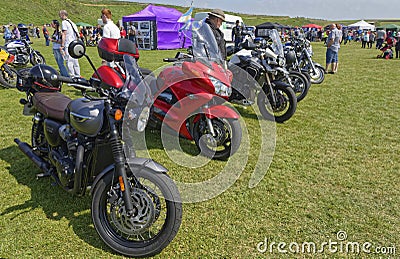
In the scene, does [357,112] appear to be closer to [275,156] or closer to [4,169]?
[275,156]

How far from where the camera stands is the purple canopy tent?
20188 millimetres

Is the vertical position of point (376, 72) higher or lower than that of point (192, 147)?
higher

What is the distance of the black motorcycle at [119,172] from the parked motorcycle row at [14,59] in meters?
6.05

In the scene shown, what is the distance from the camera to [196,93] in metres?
3.84

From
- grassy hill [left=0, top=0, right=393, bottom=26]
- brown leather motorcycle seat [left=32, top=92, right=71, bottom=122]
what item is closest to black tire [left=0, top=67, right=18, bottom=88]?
brown leather motorcycle seat [left=32, top=92, right=71, bottom=122]

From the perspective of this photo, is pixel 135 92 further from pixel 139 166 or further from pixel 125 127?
pixel 139 166

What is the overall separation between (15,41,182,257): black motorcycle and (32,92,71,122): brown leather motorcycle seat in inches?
10.4

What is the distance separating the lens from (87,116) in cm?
241

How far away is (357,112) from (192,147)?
3845 mm

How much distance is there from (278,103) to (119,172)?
3941 millimetres

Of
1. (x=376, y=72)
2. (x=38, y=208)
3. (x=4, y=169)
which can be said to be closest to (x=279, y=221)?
(x=38, y=208)

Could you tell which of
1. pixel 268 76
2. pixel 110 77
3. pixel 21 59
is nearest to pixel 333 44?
pixel 268 76

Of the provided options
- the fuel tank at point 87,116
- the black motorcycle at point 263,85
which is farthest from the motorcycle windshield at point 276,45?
the fuel tank at point 87,116

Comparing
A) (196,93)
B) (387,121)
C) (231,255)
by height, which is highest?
(196,93)
